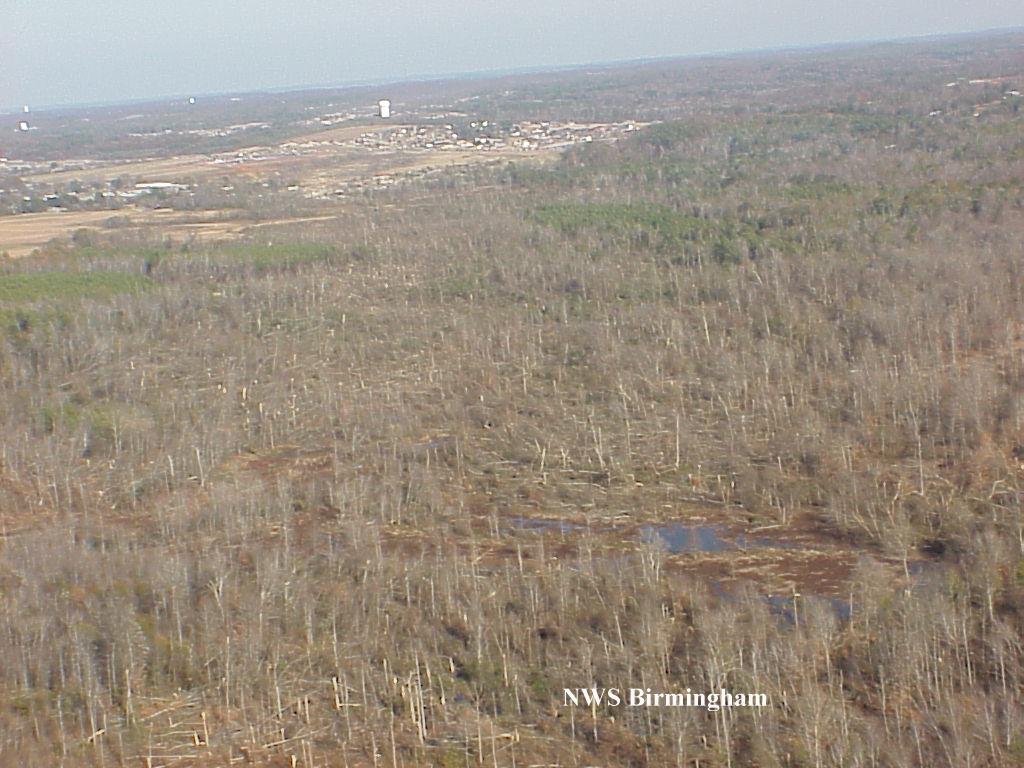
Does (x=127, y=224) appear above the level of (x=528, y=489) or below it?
above

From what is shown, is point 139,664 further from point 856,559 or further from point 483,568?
point 856,559

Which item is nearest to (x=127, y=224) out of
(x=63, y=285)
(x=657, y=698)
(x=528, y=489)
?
(x=63, y=285)

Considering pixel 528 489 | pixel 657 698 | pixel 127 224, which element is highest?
pixel 127 224

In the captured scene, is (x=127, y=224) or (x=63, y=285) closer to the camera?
(x=63, y=285)

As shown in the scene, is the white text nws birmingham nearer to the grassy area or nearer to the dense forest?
the dense forest

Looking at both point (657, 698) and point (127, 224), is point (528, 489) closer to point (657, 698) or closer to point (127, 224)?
point (657, 698)

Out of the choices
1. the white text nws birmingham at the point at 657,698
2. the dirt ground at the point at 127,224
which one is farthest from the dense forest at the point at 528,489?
the dirt ground at the point at 127,224

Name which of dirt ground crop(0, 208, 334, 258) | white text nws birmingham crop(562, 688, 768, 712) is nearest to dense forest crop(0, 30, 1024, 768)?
white text nws birmingham crop(562, 688, 768, 712)

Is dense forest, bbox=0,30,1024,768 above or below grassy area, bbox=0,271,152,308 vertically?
below

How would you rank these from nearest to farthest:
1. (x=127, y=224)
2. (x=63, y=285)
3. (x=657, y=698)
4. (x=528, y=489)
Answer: (x=657, y=698)
(x=528, y=489)
(x=63, y=285)
(x=127, y=224)

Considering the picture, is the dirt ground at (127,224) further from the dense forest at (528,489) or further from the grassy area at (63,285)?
the grassy area at (63,285)
